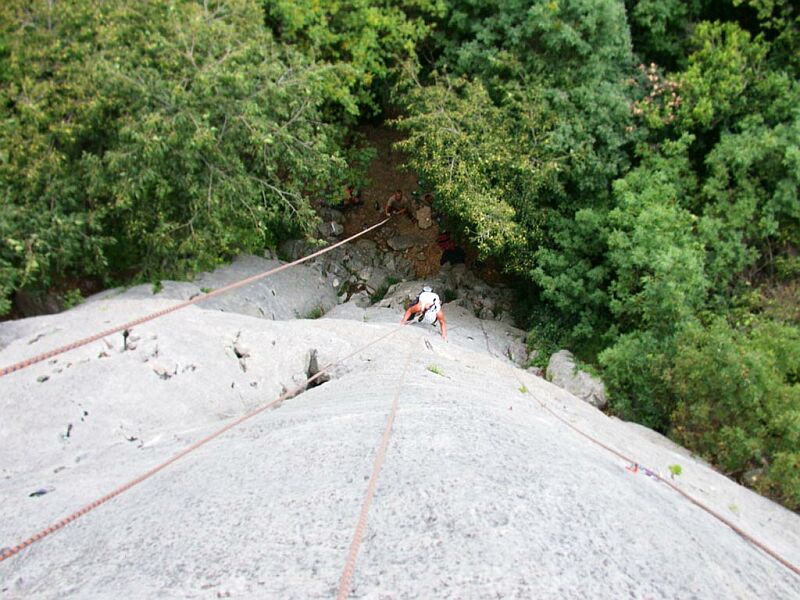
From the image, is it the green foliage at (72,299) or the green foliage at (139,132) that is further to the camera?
the green foliage at (72,299)

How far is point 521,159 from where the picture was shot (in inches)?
441

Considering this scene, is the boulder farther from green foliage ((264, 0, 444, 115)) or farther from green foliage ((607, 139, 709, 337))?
green foliage ((607, 139, 709, 337))

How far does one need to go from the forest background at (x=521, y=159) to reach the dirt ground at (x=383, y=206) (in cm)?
261

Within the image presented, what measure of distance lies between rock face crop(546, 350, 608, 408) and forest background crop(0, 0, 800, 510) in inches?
9.9

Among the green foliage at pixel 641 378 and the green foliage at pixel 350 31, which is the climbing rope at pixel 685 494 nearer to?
the green foliage at pixel 641 378

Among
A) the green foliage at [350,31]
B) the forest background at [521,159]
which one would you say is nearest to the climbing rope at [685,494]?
the forest background at [521,159]

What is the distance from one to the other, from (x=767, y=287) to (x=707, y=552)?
830cm

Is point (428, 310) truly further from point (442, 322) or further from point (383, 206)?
point (383, 206)

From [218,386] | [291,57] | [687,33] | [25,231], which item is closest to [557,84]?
[687,33]

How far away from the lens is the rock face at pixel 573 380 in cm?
1008

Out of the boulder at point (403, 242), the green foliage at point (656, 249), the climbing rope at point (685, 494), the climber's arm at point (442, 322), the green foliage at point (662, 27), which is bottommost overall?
the boulder at point (403, 242)

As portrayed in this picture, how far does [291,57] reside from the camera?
11242 mm

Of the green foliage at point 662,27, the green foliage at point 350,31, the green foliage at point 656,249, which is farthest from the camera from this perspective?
the green foliage at point 662,27

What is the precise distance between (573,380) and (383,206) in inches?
326
